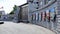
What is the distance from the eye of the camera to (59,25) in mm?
12344

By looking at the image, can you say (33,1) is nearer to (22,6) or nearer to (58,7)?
(22,6)

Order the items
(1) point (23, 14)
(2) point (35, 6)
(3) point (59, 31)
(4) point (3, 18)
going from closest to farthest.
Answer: (3) point (59, 31)
(2) point (35, 6)
(1) point (23, 14)
(4) point (3, 18)

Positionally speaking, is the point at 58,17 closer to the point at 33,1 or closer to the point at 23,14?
the point at 33,1

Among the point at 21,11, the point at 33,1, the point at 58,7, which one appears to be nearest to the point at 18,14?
the point at 21,11

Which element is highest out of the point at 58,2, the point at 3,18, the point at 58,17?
the point at 58,2

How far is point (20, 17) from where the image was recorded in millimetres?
45219

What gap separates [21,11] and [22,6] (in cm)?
131

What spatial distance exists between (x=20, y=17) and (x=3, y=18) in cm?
1968

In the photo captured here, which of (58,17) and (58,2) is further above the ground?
(58,2)

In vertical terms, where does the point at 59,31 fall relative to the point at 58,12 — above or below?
below

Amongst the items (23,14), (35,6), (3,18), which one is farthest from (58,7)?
(3,18)

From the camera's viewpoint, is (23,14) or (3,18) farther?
(3,18)

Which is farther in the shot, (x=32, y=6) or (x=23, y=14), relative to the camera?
(x=23, y=14)

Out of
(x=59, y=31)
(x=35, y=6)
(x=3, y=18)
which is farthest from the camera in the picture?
(x=3, y=18)
